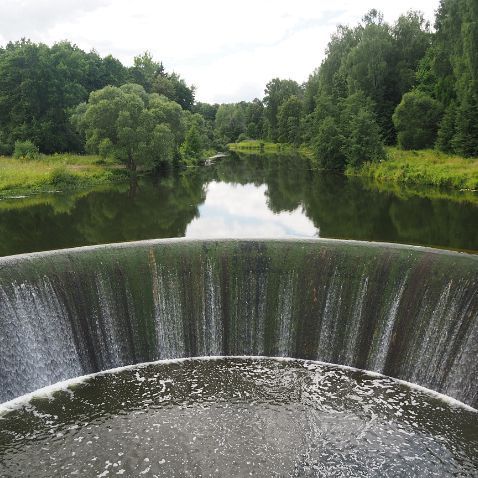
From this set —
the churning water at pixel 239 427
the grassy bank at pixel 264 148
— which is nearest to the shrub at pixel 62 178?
the churning water at pixel 239 427

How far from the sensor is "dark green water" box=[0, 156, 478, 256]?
18344 millimetres

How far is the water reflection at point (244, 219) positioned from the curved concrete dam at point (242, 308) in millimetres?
6886

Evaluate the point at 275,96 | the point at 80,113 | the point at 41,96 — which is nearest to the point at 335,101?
the point at 80,113

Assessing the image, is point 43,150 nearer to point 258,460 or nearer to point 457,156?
point 457,156

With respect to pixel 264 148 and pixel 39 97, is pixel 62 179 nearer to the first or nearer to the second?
pixel 39 97

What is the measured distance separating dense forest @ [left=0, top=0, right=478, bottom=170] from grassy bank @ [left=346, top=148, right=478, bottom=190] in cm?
130

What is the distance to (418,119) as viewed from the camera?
4106cm

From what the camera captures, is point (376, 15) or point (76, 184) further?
point (376, 15)

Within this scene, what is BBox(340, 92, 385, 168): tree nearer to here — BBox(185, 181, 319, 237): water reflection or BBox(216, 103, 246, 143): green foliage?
BBox(185, 181, 319, 237): water reflection

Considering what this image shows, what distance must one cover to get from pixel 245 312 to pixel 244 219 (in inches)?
414

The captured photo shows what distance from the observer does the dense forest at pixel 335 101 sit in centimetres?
3572

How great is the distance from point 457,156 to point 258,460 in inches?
1234

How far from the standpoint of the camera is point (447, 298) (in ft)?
32.8

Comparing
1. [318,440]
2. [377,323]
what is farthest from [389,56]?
[318,440]
